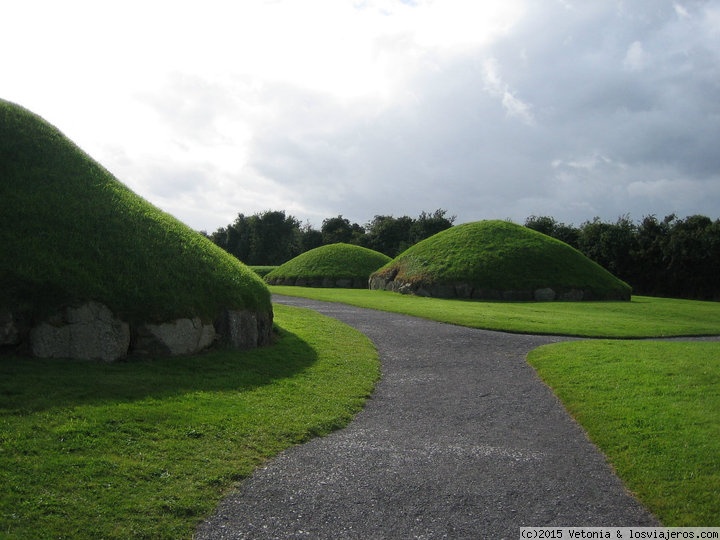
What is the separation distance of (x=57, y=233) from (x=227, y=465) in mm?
9150

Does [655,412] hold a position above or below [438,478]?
above

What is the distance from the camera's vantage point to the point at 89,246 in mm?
14156

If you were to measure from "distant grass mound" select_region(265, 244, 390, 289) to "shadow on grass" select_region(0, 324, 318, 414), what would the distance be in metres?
48.0

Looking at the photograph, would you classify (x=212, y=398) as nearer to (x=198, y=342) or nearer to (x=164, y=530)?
(x=198, y=342)

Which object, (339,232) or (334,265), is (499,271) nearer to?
(334,265)

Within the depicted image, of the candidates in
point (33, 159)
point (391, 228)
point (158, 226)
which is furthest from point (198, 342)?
point (391, 228)

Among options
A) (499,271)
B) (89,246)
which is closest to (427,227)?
(499,271)

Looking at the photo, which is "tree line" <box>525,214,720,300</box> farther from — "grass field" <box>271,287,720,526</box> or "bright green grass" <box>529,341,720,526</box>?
"bright green grass" <box>529,341,720,526</box>

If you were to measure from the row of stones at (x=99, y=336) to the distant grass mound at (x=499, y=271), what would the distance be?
1318 inches

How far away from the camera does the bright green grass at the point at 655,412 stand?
24.8ft

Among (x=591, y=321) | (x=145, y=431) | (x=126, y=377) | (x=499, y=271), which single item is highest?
(x=499, y=271)

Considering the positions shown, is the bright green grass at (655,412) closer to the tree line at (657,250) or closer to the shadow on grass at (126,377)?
the shadow on grass at (126,377)

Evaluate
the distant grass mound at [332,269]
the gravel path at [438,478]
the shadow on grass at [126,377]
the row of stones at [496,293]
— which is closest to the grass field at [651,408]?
the gravel path at [438,478]

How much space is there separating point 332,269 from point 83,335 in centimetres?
5320
